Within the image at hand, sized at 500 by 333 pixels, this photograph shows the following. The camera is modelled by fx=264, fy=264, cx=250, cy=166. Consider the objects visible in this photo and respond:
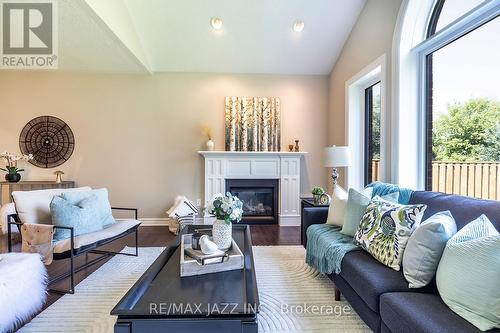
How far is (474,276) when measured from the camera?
1.25 m

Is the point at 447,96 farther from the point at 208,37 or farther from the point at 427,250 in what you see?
the point at 208,37

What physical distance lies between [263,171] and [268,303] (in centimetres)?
280

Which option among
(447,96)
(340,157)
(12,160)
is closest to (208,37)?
(340,157)

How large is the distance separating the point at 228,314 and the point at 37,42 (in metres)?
4.52

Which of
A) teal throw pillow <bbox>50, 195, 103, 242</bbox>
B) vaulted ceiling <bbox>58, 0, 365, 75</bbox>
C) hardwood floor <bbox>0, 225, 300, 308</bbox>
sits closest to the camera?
teal throw pillow <bbox>50, 195, 103, 242</bbox>

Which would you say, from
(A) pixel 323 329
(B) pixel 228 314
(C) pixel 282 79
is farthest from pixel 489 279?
(C) pixel 282 79

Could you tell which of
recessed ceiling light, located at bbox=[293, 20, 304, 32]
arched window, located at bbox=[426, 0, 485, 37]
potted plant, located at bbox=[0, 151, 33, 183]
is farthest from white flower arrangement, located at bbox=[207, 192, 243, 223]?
potted plant, located at bbox=[0, 151, 33, 183]

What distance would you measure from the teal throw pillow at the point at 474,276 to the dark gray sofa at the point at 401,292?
0.05 m

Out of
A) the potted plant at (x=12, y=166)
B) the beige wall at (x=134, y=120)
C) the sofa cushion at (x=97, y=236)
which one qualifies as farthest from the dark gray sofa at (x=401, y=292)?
the potted plant at (x=12, y=166)

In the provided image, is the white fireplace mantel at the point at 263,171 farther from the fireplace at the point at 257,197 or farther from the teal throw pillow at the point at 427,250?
the teal throw pillow at the point at 427,250

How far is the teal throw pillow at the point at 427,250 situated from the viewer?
1.53 m

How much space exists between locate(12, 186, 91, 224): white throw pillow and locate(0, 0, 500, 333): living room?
2cm

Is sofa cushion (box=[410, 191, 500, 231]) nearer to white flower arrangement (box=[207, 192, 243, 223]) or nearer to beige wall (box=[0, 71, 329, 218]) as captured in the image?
white flower arrangement (box=[207, 192, 243, 223])

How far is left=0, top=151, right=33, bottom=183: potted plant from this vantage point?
4.37 m
